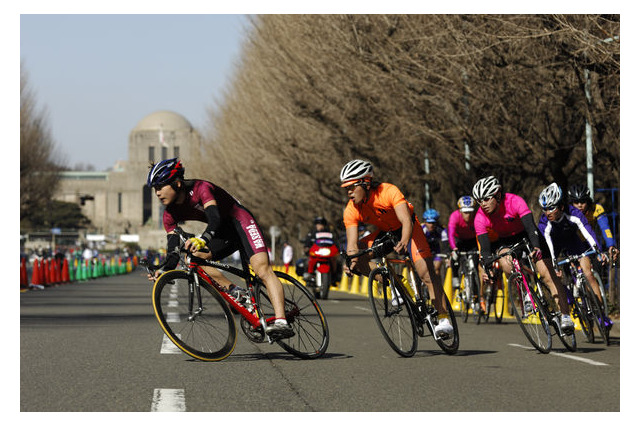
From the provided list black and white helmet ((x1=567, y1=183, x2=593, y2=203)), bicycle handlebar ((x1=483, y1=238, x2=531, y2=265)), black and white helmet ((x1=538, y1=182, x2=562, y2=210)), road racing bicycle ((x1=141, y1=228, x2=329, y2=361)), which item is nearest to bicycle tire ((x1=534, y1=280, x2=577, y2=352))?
bicycle handlebar ((x1=483, y1=238, x2=531, y2=265))

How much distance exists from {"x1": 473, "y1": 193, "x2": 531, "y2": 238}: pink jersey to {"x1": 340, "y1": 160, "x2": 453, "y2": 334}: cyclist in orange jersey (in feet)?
3.63

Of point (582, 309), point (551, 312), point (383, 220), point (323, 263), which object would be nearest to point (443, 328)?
point (383, 220)

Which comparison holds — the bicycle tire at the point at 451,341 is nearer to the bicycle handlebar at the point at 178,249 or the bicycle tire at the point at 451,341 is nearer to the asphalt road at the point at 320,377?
the asphalt road at the point at 320,377

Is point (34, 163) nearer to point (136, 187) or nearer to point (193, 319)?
point (193, 319)

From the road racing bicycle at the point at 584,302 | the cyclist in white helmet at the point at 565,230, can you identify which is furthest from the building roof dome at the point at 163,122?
the road racing bicycle at the point at 584,302

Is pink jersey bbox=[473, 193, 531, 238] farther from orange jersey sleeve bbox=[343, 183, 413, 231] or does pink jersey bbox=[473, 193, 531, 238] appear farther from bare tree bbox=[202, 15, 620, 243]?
bare tree bbox=[202, 15, 620, 243]

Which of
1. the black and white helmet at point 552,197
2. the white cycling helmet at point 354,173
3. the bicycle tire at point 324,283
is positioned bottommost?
the bicycle tire at point 324,283

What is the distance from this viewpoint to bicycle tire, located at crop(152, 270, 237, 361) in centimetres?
861

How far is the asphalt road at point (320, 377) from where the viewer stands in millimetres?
6797

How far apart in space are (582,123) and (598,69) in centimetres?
720

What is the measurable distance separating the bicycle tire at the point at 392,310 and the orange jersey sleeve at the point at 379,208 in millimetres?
466

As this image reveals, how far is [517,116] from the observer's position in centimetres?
2239

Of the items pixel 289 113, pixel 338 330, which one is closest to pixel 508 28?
pixel 338 330

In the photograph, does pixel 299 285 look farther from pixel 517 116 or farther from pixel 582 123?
pixel 582 123
